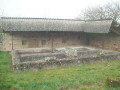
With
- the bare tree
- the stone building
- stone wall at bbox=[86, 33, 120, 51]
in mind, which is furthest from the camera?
the bare tree

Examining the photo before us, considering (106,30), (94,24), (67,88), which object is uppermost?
(94,24)

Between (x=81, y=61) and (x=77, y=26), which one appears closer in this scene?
(x=81, y=61)

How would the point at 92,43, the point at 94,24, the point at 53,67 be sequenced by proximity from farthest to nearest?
the point at 92,43 < the point at 94,24 < the point at 53,67

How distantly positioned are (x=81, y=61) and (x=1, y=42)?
10305 millimetres

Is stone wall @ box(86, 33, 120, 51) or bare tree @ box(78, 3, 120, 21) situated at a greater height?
bare tree @ box(78, 3, 120, 21)

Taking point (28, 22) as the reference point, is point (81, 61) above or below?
below

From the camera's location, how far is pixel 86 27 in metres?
16.5

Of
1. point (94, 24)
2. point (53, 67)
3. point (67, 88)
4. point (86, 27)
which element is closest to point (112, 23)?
point (94, 24)

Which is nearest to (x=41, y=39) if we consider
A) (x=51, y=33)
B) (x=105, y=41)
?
(x=51, y=33)

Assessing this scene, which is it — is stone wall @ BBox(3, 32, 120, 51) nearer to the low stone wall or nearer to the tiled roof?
the tiled roof

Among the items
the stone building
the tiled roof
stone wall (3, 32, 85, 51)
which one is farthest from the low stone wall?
stone wall (3, 32, 85, 51)

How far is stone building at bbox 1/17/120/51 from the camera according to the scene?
44.6ft

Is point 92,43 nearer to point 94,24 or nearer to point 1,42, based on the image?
point 94,24

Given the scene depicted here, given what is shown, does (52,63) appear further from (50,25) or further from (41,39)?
(41,39)
